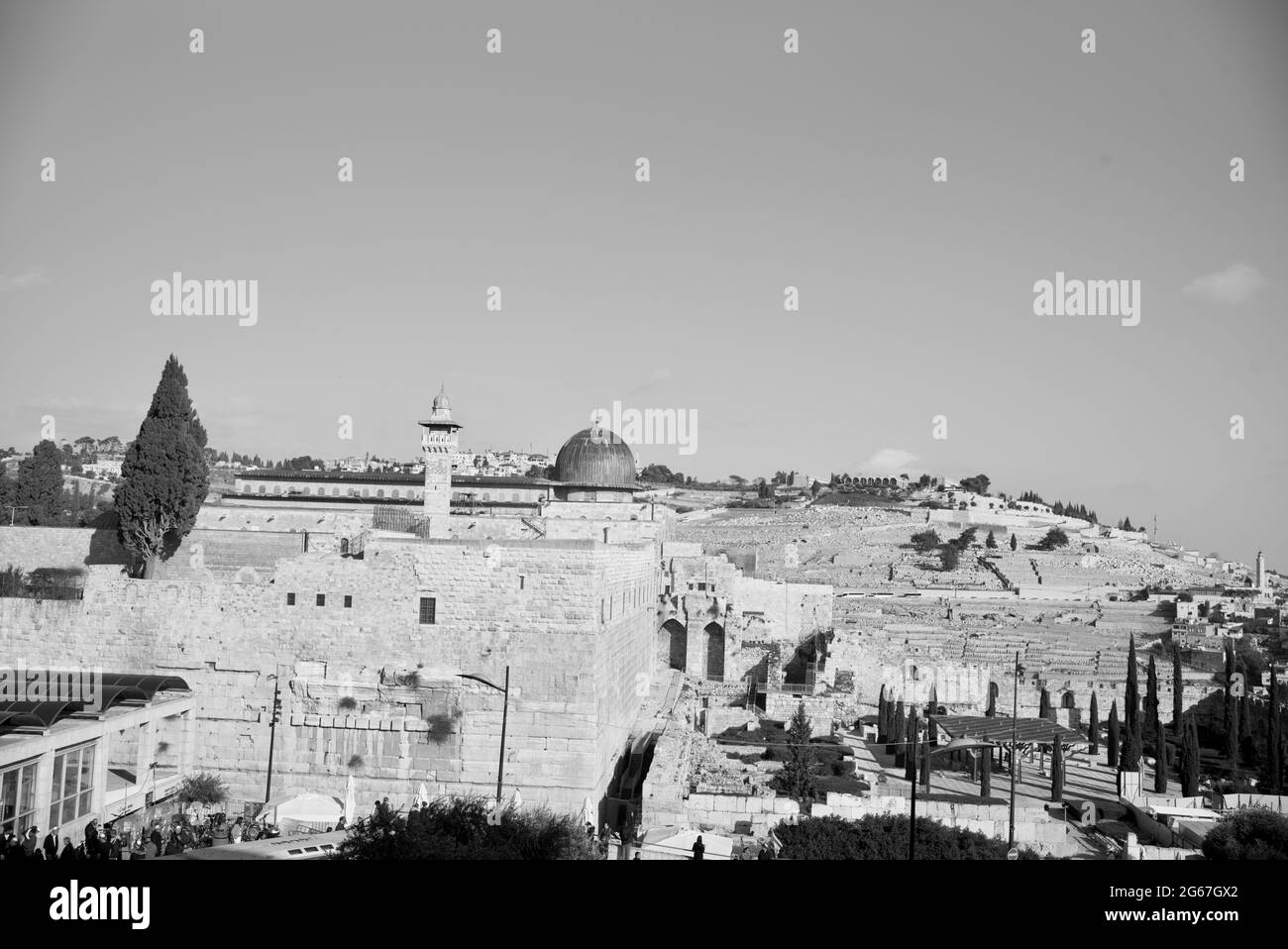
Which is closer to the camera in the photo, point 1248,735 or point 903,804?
point 903,804

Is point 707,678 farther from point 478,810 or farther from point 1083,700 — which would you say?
point 478,810

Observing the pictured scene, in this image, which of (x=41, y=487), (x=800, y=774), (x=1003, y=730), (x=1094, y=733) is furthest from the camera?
(x=41, y=487)

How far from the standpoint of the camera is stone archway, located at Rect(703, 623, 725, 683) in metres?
34.7

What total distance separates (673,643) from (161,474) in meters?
16.3

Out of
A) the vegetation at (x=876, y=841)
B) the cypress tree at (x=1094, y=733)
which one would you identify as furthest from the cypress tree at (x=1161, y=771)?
the vegetation at (x=876, y=841)

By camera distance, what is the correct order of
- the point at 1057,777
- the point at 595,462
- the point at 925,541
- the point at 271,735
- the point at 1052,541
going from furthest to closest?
the point at 1052,541, the point at 925,541, the point at 595,462, the point at 1057,777, the point at 271,735

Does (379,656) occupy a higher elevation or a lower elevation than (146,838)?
higher

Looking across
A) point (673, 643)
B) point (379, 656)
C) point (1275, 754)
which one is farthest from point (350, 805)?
point (673, 643)

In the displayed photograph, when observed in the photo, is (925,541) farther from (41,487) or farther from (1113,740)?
(41,487)

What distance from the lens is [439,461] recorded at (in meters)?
29.5

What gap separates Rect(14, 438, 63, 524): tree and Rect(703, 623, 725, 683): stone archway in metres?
21.7
